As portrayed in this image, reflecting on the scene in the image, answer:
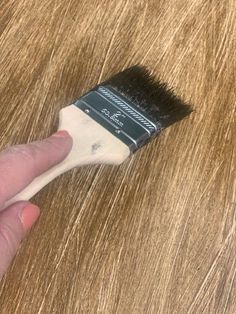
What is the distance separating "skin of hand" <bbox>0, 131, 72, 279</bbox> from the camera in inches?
27.8

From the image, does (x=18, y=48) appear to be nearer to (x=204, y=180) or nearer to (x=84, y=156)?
(x=84, y=156)

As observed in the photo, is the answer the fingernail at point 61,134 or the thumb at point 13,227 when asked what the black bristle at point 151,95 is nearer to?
the fingernail at point 61,134

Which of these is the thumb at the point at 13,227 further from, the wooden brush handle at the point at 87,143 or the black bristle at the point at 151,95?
the black bristle at the point at 151,95

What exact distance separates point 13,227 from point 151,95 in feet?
0.98

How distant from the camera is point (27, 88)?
90 centimetres

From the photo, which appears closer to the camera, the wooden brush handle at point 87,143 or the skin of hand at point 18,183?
the skin of hand at point 18,183

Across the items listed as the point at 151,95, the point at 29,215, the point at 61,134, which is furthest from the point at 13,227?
the point at 151,95

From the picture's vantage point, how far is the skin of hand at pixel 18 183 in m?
0.71

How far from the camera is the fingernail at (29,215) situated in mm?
734

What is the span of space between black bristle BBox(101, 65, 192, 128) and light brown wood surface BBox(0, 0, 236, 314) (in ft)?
0.06

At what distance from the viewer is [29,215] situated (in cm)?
74

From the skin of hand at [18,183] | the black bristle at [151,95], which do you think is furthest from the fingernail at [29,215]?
the black bristle at [151,95]

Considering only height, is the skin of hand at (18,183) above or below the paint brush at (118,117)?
above

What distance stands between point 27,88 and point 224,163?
0.29m
